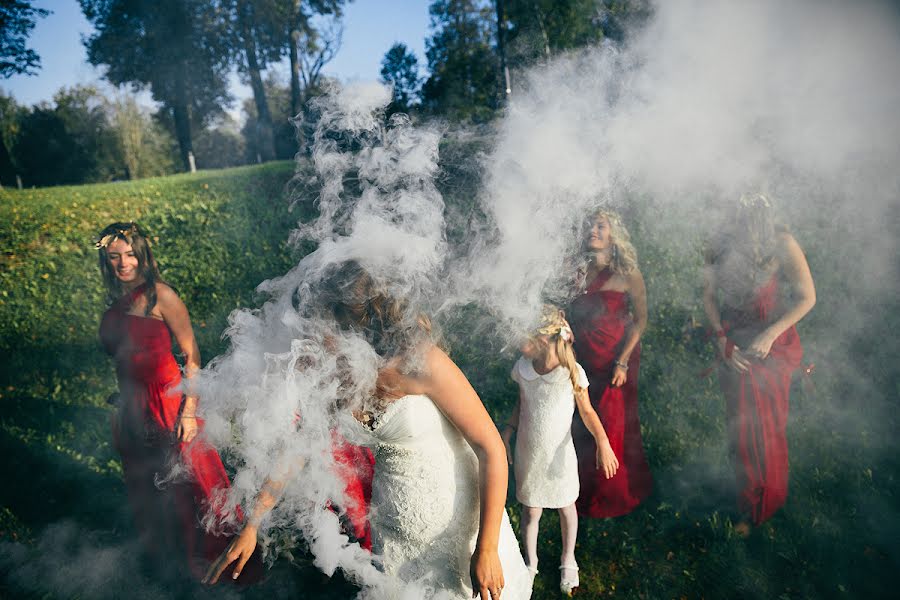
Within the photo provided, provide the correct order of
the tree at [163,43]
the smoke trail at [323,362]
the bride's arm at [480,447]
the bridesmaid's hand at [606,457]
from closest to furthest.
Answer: the bride's arm at [480,447] → the smoke trail at [323,362] → the bridesmaid's hand at [606,457] → the tree at [163,43]

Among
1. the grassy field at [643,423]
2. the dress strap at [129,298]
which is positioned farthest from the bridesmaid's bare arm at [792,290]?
the dress strap at [129,298]

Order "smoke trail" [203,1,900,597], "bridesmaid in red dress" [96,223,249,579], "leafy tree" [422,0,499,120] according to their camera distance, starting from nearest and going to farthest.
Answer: "smoke trail" [203,1,900,597] → "bridesmaid in red dress" [96,223,249,579] → "leafy tree" [422,0,499,120]

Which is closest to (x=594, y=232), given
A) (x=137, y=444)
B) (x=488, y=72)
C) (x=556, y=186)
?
(x=556, y=186)

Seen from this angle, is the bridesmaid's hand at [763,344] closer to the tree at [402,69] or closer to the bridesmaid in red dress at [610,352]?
the bridesmaid in red dress at [610,352]

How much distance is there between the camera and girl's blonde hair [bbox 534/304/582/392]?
271cm

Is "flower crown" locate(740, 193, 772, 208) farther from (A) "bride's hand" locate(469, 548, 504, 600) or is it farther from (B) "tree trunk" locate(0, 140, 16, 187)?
(B) "tree trunk" locate(0, 140, 16, 187)

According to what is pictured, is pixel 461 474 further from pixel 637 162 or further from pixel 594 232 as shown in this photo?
pixel 637 162

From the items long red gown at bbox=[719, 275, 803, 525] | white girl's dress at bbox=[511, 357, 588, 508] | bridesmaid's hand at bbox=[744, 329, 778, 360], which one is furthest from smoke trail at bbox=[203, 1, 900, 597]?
bridesmaid's hand at bbox=[744, 329, 778, 360]

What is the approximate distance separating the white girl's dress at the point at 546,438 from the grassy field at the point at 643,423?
0.67 meters

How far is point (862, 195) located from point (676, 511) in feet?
16.3

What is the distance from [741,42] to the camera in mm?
3662

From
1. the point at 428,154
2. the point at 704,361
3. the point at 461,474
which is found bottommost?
the point at 704,361

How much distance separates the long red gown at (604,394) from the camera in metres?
3.47

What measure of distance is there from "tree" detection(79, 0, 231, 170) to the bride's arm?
1205 cm
